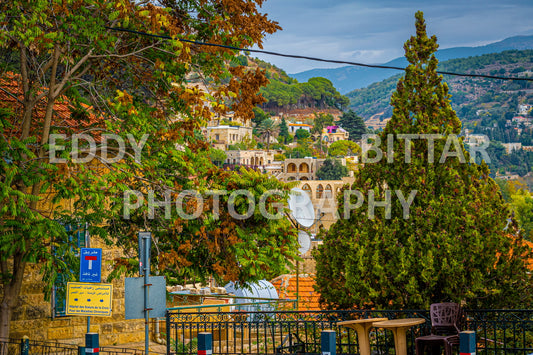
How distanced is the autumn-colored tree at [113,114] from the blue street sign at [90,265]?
582 millimetres

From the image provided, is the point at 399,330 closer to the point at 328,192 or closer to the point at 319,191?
the point at 328,192

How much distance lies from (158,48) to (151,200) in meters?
2.51

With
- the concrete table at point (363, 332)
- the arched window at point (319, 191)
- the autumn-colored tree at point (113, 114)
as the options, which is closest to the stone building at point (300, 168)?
the arched window at point (319, 191)

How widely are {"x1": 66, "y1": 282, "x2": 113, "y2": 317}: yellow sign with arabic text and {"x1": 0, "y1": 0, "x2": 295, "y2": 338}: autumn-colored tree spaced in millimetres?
704

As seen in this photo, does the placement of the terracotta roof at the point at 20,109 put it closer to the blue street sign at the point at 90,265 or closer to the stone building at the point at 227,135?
the blue street sign at the point at 90,265

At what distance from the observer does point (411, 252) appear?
404 inches

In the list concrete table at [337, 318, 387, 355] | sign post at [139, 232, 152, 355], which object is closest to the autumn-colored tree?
sign post at [139, 232, 152, 355]

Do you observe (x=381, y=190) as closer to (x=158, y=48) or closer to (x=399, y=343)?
(x=399, y=343)

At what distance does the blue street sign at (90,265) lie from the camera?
842 cm

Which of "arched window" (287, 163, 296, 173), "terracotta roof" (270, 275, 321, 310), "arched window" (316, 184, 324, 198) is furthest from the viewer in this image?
"arched window" (287, 163, 296, 173)

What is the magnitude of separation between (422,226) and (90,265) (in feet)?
18.8

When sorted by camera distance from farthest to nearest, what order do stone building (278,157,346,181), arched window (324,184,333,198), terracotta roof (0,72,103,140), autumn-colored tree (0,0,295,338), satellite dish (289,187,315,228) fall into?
stone building (278,157,346,181) → arched window (324,184,333,198) → satellite dish (289,187,315,228) → terracotta roof (0,72,103,140) → autumn-colored tree (0,0,295,338)

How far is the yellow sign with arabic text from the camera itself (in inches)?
329

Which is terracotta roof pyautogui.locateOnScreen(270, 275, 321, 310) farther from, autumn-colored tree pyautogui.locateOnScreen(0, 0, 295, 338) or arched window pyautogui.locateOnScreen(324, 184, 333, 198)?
arched window pyautogui.locateOnScreen(324, 184, 333, 198)
